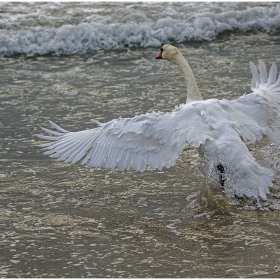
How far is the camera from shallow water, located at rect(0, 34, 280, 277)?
5707 mm

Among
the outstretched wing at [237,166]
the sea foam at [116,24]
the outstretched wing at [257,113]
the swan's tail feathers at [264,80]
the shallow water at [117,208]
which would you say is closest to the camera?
the shallow water at [117,208]

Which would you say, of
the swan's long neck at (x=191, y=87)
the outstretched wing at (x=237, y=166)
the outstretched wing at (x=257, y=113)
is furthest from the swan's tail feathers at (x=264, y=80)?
the outstretched wing at (x=237, y=166)

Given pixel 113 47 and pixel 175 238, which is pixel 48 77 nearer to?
pixel 113 47

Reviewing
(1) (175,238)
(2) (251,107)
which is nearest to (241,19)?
(2) (251,107)

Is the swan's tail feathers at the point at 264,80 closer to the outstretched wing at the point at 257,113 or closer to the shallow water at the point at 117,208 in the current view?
the outstretched wing at the point at 257,113

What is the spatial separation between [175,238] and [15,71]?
24.0 feet

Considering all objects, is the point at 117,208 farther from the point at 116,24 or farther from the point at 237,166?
the point at 116,24

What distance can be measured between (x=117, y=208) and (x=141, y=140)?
2.46 ft

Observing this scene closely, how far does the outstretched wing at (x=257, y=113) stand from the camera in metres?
6.89

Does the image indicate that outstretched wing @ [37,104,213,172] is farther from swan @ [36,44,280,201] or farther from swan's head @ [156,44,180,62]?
swan's head @ [156,44,180,62]

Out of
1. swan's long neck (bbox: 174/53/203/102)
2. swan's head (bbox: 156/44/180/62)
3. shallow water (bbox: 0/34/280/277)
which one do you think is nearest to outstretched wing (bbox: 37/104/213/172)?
shallow water (bbox: 0/34/280/277)

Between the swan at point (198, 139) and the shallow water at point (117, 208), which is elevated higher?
the swan at point (198, 139)

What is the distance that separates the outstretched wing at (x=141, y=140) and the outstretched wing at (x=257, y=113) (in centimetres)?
38

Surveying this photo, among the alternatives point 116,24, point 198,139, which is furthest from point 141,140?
point 116,24
